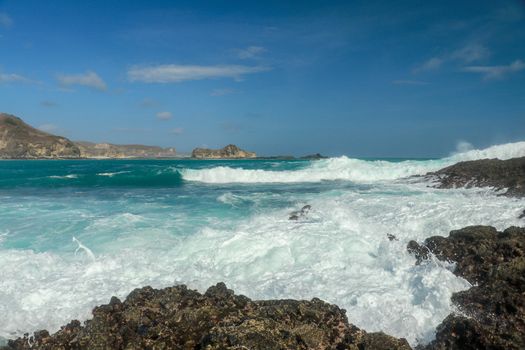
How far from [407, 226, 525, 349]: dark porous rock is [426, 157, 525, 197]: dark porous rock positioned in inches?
312

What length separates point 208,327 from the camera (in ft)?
15.1

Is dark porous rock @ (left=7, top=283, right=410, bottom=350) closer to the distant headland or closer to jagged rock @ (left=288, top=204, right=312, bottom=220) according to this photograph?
jagged rock @ (left=288, top=204, right=312, bottom=220)

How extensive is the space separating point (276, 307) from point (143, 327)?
176 cm

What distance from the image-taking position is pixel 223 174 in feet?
113

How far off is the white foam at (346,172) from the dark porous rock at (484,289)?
22.4 m

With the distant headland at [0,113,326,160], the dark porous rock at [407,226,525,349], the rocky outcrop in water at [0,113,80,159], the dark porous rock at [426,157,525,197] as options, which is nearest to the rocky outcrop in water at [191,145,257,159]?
the distant headland at [0,113,326,160]

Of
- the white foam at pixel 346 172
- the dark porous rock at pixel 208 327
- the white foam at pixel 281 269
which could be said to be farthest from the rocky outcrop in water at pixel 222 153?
the dark porous rock at pixel 208 327

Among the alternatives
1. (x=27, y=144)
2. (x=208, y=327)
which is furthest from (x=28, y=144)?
(x=208, y=327)

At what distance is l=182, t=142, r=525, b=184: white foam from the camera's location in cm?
3045

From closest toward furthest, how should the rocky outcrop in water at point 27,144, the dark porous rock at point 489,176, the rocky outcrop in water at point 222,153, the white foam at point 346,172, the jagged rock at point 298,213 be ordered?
the jagged rock at point 298,213 < the dark porous rock at point 489,176 < the white foam at point 346,172 < the rocky outcrop in water at point 27,144 < the rocky outcrop in water at point 222,153

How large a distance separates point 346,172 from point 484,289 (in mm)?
27938

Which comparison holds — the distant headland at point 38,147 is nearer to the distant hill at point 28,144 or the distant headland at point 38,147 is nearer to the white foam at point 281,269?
the distant hill at point 28,144

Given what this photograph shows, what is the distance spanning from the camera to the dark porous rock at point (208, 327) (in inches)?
163

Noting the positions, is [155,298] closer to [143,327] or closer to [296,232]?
[143,327]
